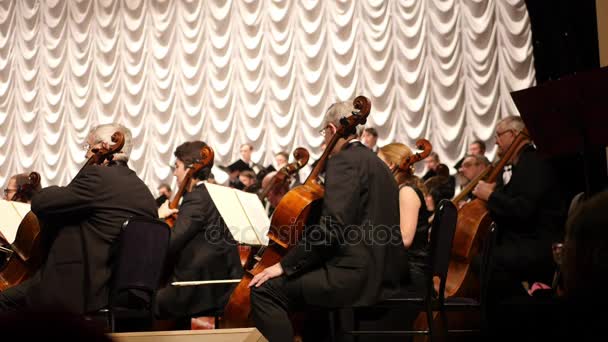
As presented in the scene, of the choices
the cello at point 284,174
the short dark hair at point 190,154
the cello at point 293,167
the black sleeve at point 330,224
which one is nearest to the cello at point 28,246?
the short dark hair at point 190,154

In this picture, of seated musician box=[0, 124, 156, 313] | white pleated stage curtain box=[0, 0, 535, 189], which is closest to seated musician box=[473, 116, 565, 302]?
seated musician box=[0, 124, 156, 313]

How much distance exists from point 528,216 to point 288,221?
5.12 feet

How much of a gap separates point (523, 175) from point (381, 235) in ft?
4.45

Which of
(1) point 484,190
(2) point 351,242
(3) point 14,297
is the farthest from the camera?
(1) point 484,190

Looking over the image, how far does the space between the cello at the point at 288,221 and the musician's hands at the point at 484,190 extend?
1.11m

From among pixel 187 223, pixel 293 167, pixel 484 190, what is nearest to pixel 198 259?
pixel 187 223

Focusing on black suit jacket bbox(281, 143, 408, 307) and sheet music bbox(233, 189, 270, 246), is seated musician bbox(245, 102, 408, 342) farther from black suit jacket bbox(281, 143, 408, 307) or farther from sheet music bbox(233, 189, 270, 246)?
sheet music bbox(233, 189, 270, 246)

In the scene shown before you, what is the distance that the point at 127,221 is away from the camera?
3.61m

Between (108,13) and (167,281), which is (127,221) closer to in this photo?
(167,281)

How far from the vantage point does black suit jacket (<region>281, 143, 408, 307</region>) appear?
3359 mm

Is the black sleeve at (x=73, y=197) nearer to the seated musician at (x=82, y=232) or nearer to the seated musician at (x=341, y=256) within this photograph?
the seated musician at (x=82, y=232)

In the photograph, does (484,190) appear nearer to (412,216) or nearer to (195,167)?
(412,216)

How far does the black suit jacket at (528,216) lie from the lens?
13.9 feet

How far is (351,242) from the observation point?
11.2ft
